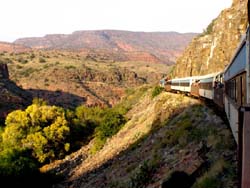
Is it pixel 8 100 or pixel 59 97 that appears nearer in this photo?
pixel 8 100

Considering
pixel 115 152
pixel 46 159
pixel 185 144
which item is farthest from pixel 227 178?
pixel 46 159

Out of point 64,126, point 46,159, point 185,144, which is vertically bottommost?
point 46,159

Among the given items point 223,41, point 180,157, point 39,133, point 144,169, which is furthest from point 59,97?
point 180,157

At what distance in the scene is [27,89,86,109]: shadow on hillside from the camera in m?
111

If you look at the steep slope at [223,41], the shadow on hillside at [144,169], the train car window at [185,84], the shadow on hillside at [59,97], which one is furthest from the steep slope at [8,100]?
the shadow on hillside at [144,169]

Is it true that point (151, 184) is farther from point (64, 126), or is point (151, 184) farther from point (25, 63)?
point (25, 63)

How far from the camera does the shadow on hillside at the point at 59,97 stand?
11125 centimetres

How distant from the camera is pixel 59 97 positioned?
378 ft

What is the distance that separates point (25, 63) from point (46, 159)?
116 m

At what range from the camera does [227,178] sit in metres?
10.3

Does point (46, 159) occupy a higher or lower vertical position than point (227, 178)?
lower

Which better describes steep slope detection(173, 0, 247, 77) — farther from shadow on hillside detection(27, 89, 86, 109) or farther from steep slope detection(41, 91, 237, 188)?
shadow on hillside detection(27, 89, 86, 109)

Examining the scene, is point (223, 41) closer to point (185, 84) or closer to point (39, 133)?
point (185, 84)

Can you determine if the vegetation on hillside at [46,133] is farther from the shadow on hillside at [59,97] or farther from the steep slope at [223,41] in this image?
the shadow on hillside at [59,97]
